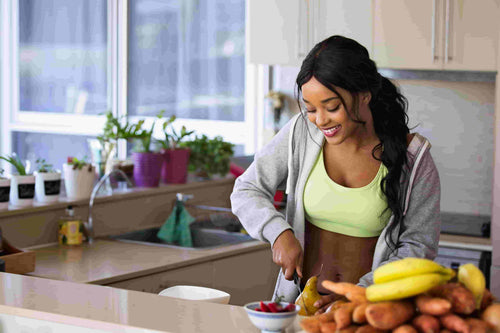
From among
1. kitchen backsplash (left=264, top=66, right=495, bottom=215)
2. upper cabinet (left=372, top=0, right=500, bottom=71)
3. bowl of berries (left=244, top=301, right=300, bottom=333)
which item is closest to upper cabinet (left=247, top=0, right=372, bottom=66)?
upper cabinet (left=372, top=0, right=500, bottom=71)

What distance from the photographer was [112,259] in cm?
323

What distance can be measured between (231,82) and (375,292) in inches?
153

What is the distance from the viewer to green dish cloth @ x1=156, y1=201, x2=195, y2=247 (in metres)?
3.84

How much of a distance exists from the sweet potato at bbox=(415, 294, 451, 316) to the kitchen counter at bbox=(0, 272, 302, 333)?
1.24ft

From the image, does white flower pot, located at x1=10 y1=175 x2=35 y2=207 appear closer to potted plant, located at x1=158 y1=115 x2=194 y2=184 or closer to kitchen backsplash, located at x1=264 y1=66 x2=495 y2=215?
potted plant, located at x1=158 y1=115 x2=194 y2=184

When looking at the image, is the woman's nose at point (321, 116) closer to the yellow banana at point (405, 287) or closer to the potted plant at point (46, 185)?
the yellow banana at point (405, 287)

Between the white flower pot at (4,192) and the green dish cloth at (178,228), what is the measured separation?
2.68ft

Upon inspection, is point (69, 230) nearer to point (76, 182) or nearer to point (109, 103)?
point (76, 182)

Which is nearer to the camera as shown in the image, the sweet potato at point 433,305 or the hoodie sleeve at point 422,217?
the sweet potato at point 433,305

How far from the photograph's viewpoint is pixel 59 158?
5.61 metres

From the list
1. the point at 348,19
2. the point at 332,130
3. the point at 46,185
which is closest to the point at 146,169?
the point at 46,185

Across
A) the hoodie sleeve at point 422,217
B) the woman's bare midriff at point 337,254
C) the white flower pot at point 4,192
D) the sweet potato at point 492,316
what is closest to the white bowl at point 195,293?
the woman's bare midriff at point 337,254

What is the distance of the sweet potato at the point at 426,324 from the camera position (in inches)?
52.1

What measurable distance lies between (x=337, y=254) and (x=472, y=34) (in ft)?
7.03
